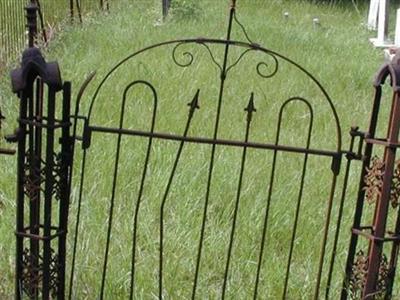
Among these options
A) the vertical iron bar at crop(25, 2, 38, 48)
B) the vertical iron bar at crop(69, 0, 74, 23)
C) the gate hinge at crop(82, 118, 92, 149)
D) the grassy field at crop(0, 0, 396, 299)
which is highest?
the vertical iron bar at crop(25, 2, 38, 48)

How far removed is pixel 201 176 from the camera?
4.09 metres

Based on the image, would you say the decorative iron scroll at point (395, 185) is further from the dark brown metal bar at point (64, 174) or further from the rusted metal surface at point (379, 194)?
the dark brown metal bar at point (64, 174)

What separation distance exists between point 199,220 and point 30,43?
51.8 inches

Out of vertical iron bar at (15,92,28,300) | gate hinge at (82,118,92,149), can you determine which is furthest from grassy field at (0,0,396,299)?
gate hinge at (82,118,92,149)

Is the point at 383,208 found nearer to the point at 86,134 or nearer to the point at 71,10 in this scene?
the point at 86,134

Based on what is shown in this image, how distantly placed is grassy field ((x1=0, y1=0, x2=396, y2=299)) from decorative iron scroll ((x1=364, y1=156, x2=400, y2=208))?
36 cm

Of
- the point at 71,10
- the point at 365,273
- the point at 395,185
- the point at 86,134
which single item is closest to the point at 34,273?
the point at 86,134

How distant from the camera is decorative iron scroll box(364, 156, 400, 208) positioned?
2.40 meters

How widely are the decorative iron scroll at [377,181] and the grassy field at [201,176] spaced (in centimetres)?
36

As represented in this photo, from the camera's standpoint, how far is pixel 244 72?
22.4ft

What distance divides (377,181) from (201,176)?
69.7 inches

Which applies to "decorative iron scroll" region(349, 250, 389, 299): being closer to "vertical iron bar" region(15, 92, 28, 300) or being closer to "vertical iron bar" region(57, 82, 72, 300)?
"vertical iron bar" region(57, 82, 72, 300)

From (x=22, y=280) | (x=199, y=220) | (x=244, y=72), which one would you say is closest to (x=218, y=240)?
(x=199, y=220)

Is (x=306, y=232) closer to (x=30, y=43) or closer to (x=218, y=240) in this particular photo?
(x=218, y=240)
